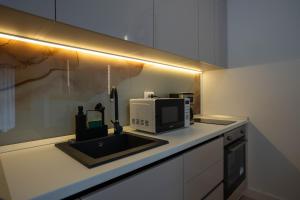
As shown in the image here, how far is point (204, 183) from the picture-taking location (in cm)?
120

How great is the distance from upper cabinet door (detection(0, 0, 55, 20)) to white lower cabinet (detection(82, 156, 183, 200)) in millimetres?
735

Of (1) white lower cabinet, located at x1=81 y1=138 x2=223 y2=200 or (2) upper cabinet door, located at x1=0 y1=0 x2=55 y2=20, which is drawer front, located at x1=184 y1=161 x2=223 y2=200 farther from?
(2) upper cabinet door, located at x1=0 y1=0 x2=55 y2=20

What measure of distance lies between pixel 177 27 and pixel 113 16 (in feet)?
1.93

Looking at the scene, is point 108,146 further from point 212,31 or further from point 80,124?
point 212,31

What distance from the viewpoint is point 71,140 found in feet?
3.54

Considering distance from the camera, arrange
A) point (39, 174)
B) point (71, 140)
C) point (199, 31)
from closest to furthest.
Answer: point (39, 174) → point (71, 140) → point (199, 31)

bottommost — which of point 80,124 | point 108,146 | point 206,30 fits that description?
point 108,146

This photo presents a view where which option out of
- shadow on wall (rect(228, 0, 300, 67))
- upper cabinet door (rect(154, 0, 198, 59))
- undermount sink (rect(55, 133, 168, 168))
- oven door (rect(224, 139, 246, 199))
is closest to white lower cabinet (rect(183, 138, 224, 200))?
oven door (rect(224, 139, 246, 199))

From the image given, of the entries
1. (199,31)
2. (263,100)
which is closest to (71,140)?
(199,31)

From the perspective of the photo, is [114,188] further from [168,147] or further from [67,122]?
[67,122]

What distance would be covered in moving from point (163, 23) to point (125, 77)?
54 cm

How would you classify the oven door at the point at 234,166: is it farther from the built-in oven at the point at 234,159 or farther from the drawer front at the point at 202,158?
the drawer front at the point at 202,158

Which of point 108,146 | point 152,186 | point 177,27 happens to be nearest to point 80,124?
point 108,146

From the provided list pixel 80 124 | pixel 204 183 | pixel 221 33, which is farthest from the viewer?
pixel 221 33
